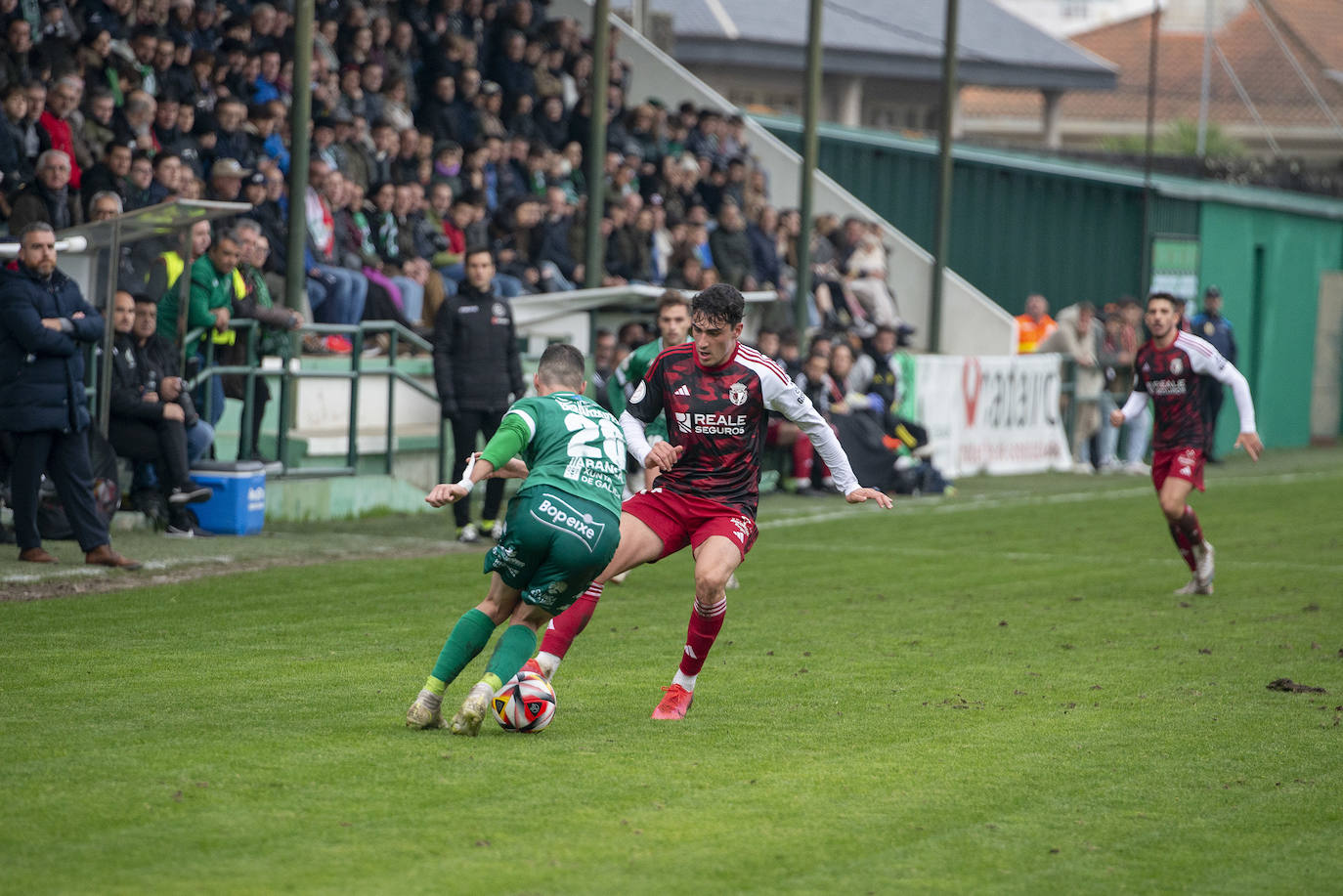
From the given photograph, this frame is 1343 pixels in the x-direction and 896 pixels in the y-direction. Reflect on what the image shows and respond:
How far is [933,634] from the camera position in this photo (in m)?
10.6

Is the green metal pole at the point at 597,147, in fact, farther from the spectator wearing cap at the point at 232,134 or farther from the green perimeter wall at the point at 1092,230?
the green perimeter wall at the point at 1092,230

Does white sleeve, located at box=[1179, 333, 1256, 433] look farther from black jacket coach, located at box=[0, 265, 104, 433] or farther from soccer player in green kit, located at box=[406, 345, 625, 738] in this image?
black jacket coach, located at box=[0, 265, 104, 433]

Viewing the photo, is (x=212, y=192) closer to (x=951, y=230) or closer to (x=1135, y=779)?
(x=1135, y=779)

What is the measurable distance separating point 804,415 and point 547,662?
5.14 feet

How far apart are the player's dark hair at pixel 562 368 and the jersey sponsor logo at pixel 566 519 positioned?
53 cm

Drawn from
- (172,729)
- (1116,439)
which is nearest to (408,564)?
(172,729)

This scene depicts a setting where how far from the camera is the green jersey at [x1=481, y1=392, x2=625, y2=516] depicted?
23.8 ft

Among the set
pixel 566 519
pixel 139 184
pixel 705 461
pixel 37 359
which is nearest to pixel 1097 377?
pixel 139 184

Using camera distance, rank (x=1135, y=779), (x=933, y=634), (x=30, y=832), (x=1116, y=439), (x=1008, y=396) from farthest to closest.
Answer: (x=1116, y=439) < (x=1008, y=396) < (x=933, y=634) < (x=1135, y=779) < (x=30, y=832)

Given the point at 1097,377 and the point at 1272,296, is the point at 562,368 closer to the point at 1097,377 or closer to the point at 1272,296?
the point at 1097,377

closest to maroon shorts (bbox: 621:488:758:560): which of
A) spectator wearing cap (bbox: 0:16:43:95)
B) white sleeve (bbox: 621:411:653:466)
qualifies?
white sleeve (bbox: 621:411:653:466)

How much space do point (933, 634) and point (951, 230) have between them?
20.4 meters

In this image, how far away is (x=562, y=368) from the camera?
7.47 metres

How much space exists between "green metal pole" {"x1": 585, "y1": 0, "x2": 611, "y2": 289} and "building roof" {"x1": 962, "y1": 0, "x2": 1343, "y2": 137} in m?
40.7
